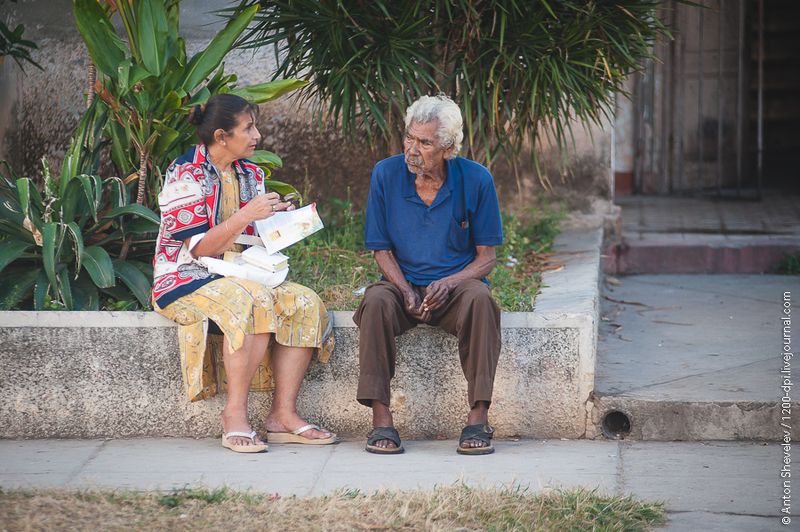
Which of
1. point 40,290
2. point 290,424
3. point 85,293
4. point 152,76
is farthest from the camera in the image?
point 152,76

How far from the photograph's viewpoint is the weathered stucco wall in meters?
7.02

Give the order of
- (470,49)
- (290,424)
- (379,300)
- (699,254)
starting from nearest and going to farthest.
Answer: (379,300)
(290,424)
(470,49)
(699,254)

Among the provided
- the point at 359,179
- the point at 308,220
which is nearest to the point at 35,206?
the point at 308,220

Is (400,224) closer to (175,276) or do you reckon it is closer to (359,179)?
(175,276)

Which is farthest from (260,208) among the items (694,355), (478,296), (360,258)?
(694,355)

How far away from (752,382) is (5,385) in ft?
10.4

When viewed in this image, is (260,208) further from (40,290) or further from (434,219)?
(40,290)

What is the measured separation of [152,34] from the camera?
522cm

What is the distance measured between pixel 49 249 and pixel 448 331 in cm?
176

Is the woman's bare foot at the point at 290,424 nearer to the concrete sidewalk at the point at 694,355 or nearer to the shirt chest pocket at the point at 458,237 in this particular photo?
the shirt chest pocket at the point at 458,237

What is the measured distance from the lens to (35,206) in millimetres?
5047

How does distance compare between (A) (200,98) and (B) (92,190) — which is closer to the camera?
(B) (92,190)

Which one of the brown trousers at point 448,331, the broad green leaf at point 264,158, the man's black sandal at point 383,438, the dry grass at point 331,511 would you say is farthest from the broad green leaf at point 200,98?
the dry grass at point 331,511

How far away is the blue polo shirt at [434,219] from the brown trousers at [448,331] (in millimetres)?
185
